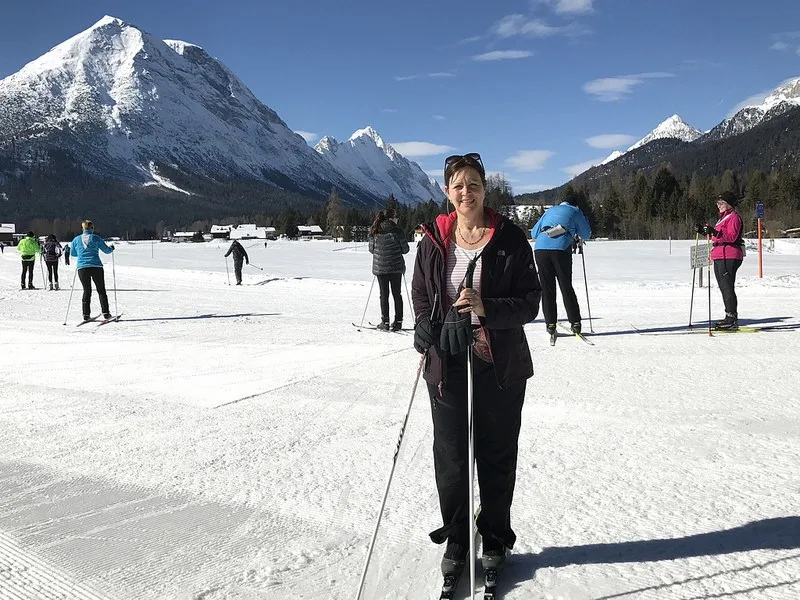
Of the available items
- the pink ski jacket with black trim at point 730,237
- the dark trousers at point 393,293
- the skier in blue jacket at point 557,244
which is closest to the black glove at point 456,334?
the skier in blue jacket at point 557,244

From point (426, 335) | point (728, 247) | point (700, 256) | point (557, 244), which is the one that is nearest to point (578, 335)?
point (557, 244)

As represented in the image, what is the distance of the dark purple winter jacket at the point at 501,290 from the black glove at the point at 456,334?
3.6 inches

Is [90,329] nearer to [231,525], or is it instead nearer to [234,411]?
[234,411]

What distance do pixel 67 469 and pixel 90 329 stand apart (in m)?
7.27

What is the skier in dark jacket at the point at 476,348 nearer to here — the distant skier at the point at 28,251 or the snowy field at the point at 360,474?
the snowy field at the point at 360,474

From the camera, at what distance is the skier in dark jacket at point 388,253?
9.55 m

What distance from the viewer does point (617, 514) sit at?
3.22m

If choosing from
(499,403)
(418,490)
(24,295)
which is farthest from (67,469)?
(24,295)

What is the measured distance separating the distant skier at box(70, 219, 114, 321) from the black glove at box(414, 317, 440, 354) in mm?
9623

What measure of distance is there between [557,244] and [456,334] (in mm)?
5848

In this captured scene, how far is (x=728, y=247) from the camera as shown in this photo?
843 cm

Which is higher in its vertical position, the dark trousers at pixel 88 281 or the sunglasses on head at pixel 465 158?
the sunglasses on head at pixel 465 158

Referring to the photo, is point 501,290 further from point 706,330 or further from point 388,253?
point 706,330

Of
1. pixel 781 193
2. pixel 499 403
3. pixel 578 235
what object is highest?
pixel 781 193
